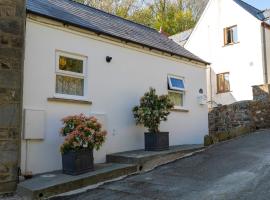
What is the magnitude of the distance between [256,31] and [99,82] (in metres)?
15.1

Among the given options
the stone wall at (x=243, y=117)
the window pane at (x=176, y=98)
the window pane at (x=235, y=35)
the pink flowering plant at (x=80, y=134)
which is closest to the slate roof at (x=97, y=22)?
the window pane at (x=176, y=98)

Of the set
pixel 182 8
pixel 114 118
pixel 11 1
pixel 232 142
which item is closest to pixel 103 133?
pixel 114 118

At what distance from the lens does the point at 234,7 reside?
75.8 feet

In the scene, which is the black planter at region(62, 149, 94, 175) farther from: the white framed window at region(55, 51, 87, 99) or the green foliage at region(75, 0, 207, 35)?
the green foliage at region(75, 0, 207, 35)

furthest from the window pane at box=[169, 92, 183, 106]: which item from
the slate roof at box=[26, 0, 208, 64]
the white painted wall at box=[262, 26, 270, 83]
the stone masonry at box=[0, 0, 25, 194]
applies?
the white painted wall at box=[262, 26, 270, 83]

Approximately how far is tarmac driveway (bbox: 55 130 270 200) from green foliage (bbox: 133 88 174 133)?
1.50m

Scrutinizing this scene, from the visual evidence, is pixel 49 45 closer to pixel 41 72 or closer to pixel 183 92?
pixel 41 72

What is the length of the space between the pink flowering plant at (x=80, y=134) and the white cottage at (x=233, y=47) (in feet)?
50.7

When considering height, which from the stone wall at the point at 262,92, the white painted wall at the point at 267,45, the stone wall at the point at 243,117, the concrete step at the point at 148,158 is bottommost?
the concrete step at the point at 148,158

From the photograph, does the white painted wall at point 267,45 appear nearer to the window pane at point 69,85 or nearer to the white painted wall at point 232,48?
the white painted wall at point 232,48

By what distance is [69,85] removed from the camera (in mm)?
9203

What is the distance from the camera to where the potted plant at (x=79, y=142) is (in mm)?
7637

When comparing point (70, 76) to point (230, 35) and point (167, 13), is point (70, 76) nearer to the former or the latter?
point (230, 35)

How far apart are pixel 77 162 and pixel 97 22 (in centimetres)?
527
